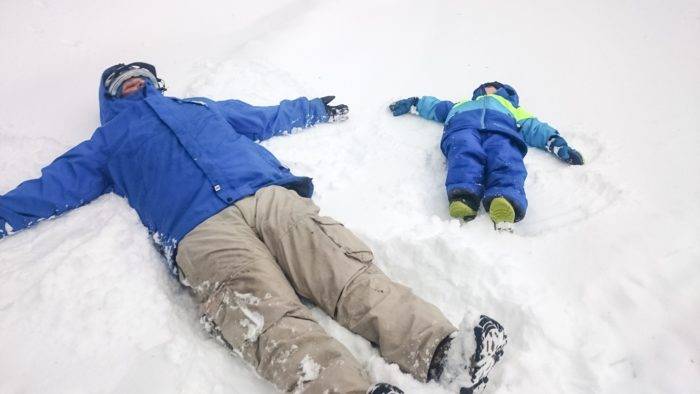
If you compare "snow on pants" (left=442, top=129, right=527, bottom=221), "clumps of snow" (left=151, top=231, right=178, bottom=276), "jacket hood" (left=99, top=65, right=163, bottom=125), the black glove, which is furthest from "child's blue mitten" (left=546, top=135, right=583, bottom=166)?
"jacket hood" (left=99, top=65, right=163, bottom=125)

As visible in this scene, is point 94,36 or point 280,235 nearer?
point 280,235

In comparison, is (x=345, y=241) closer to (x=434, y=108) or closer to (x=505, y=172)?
(x=505, y=172)

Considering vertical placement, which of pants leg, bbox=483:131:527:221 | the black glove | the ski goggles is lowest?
pants leg, bbox=483:131:527:221

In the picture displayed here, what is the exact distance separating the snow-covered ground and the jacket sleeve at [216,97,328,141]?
4.0 inches

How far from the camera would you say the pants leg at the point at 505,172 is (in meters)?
2.21

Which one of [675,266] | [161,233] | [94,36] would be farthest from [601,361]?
[94,36]

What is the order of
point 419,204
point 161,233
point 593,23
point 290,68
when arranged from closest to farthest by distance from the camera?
point 161,233 → point 419,204 → point 290,68 → point 593,23

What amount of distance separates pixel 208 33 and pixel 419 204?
9.82ft

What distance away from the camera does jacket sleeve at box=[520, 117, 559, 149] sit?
9.16 ft

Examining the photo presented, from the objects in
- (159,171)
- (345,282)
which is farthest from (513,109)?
(159,171)

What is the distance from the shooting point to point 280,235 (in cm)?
183

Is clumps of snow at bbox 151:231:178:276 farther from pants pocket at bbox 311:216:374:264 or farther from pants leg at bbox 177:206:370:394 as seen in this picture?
pants pocket at bbox 311:216:374:264

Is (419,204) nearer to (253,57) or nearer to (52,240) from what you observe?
(52,240)

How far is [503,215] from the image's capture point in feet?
7.00
